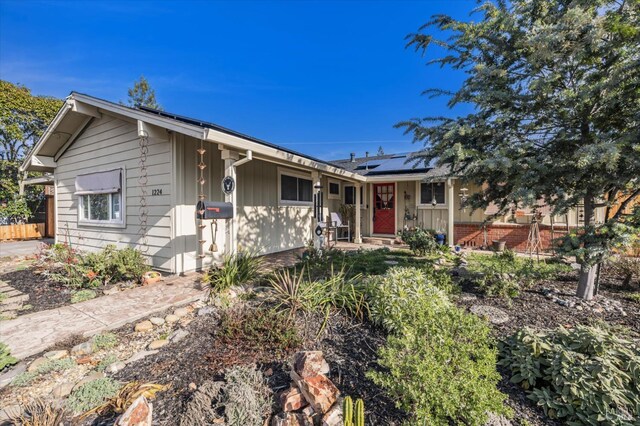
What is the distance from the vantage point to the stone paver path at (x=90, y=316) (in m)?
3.07

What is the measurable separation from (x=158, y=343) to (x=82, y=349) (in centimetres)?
78

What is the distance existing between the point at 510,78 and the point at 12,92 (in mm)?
18291

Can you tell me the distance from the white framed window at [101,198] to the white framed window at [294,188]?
3674 mm

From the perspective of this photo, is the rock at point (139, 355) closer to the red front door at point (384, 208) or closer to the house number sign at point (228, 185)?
the house number sign at point (228, 185)

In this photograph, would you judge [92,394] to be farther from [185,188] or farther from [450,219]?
[450,219]

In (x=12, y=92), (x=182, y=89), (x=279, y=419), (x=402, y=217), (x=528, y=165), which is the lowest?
(x=279, y=419)

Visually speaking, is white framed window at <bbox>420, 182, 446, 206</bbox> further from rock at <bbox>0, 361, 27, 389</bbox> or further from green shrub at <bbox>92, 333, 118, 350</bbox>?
rock at <bbox>0, 361, 27, 389</bbox>

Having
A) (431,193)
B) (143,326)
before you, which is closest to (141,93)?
(431,193)

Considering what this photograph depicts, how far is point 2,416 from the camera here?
198 centimetres

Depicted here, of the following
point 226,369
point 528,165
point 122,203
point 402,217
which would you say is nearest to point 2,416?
point 226,369

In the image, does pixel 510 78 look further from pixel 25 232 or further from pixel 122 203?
pixel 25 232

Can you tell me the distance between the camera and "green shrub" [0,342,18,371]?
8.49ft

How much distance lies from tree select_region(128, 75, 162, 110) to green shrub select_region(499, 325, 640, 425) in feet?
89.7

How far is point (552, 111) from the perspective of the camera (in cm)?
358
